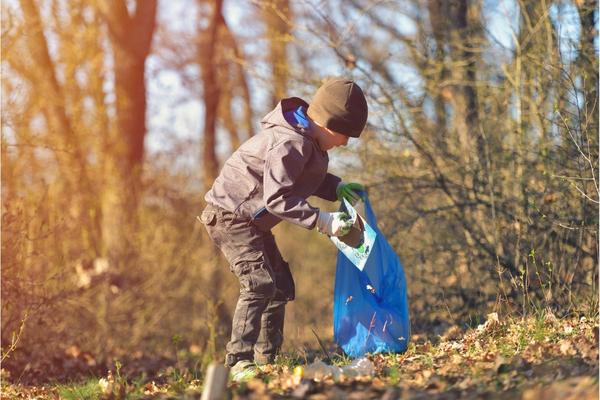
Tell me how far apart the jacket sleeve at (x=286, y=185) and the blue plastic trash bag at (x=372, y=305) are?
71cm

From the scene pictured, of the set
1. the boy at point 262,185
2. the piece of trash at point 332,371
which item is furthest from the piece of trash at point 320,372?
the boy at point 262,185

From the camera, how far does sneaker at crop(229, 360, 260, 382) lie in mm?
4391

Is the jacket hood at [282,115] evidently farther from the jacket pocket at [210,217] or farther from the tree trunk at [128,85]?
the tree trunk at [128,85]

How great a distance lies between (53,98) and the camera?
1223cm

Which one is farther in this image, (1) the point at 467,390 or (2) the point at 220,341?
(2) the point at 220,341

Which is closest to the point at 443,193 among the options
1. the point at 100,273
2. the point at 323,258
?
the point at 100,273

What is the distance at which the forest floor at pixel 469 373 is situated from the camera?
3.47 metres

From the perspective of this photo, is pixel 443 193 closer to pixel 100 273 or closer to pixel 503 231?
pixel 503 231

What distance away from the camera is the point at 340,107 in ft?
15.3

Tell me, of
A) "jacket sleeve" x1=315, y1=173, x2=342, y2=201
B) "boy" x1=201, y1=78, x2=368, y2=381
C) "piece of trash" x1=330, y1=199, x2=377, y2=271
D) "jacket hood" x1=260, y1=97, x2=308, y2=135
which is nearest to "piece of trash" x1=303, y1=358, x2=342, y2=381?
"boy" x1=201, y1=78, x2=368, y2=381

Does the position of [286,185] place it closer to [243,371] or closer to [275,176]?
[275,176]

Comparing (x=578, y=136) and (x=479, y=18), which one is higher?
(x=479, y=18)

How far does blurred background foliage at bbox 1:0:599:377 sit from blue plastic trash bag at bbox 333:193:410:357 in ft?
2.28

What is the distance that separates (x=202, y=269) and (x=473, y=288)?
670cm
